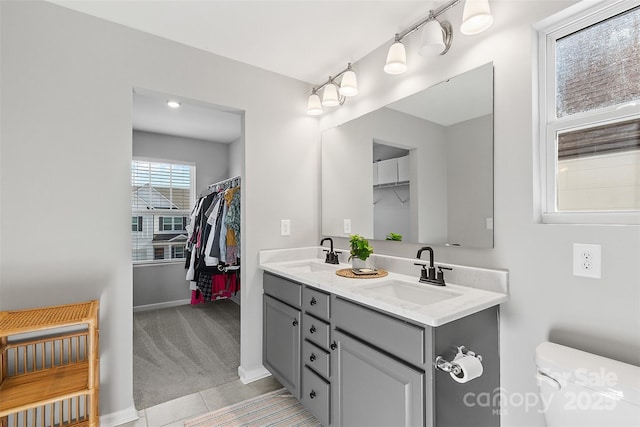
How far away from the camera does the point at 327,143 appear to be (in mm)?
2572

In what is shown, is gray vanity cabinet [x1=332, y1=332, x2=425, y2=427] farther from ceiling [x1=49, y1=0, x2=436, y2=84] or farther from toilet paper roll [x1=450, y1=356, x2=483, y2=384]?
ceiling [x1=49, y1=0, x2=436, y2=84]

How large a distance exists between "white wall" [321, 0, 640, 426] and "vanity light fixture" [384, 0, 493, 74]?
2.2 inches

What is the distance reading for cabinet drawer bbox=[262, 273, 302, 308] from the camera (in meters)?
1.89

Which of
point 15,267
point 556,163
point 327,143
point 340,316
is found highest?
point 327,143

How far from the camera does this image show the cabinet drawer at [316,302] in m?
1.65

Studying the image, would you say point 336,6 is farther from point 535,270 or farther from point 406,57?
point 535,270

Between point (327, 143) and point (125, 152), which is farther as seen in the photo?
point (327, 143)

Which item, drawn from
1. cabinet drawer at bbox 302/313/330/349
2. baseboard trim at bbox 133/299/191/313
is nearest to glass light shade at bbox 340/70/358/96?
cabinet drawer at bbox 302/313/330/349

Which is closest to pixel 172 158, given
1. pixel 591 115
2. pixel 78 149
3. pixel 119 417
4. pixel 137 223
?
pixel 137 223

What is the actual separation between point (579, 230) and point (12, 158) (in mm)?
2703

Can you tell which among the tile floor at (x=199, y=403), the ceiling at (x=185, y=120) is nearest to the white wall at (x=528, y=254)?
the tile floor at (x=199, y=403)

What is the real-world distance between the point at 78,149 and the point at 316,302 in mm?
Result: 1634

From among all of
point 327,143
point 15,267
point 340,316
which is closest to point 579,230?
point 340,316

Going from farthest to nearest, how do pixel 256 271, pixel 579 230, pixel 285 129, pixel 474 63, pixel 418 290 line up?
1. pixel 285 129
2. pixel 256 271
3. pixel 418 290
4. pixel 474 63
5. pixel 579 230
